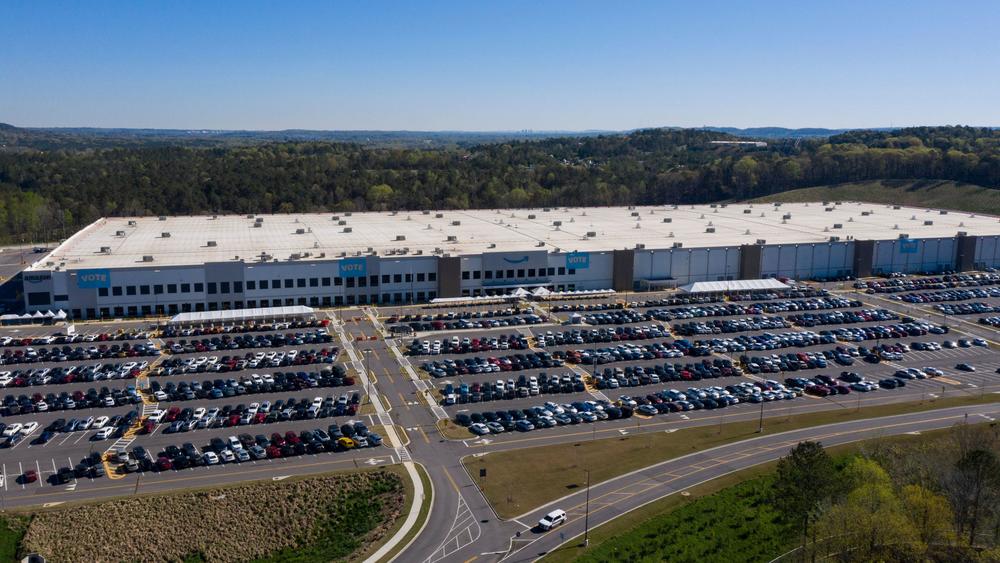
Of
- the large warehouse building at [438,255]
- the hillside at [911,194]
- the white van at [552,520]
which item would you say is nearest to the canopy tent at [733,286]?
the large warehouse building at [438,255]

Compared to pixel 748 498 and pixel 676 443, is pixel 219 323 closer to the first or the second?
pixel 676 443

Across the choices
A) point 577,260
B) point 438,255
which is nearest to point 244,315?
point 438,255

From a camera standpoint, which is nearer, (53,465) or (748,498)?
(748,498)

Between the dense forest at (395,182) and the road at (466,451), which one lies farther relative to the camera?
the dense forest at (395,182)

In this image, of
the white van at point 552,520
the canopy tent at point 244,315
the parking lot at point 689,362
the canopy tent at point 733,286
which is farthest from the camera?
the canopy tent at point 733,286

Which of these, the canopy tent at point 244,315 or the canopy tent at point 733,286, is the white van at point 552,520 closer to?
the canopy tent at point 244,315

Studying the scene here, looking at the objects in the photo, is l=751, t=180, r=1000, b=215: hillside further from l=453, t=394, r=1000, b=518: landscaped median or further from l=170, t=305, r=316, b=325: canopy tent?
l=170, t=305, r=316, b=325: canopy tent

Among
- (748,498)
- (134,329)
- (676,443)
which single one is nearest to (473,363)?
(676,443)
